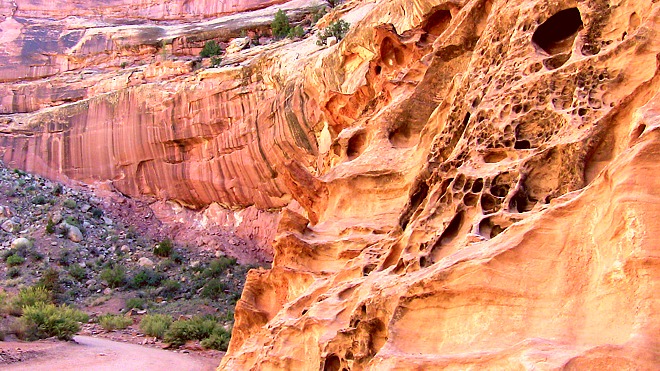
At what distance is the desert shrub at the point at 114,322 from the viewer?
1836 centimetres

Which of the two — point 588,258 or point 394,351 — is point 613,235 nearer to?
point 588,258

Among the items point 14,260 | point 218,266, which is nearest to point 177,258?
point 218,266

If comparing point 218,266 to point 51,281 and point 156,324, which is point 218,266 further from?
point 156,324

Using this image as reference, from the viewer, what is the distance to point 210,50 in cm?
3080

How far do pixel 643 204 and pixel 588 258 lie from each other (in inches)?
20.1

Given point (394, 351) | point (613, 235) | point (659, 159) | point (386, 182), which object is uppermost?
point (659, 159)

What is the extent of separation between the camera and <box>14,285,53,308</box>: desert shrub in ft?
60.3

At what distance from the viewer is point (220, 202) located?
27.0 meters

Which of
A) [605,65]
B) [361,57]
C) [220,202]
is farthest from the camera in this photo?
[220,202]

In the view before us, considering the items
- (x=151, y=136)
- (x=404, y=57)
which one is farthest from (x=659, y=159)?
(x=151, y=136)

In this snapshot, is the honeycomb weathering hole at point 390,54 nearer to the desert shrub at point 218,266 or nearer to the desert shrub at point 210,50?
the desert shrub at point 218,266

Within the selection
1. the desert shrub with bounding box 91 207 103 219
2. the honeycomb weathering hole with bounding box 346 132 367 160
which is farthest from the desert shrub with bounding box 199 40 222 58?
the honeycomb weathering hole with bounding box 346 132 367 160

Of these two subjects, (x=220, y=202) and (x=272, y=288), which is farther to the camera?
(x=220, y=202)

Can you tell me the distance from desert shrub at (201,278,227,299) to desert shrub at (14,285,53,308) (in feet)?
16.5
